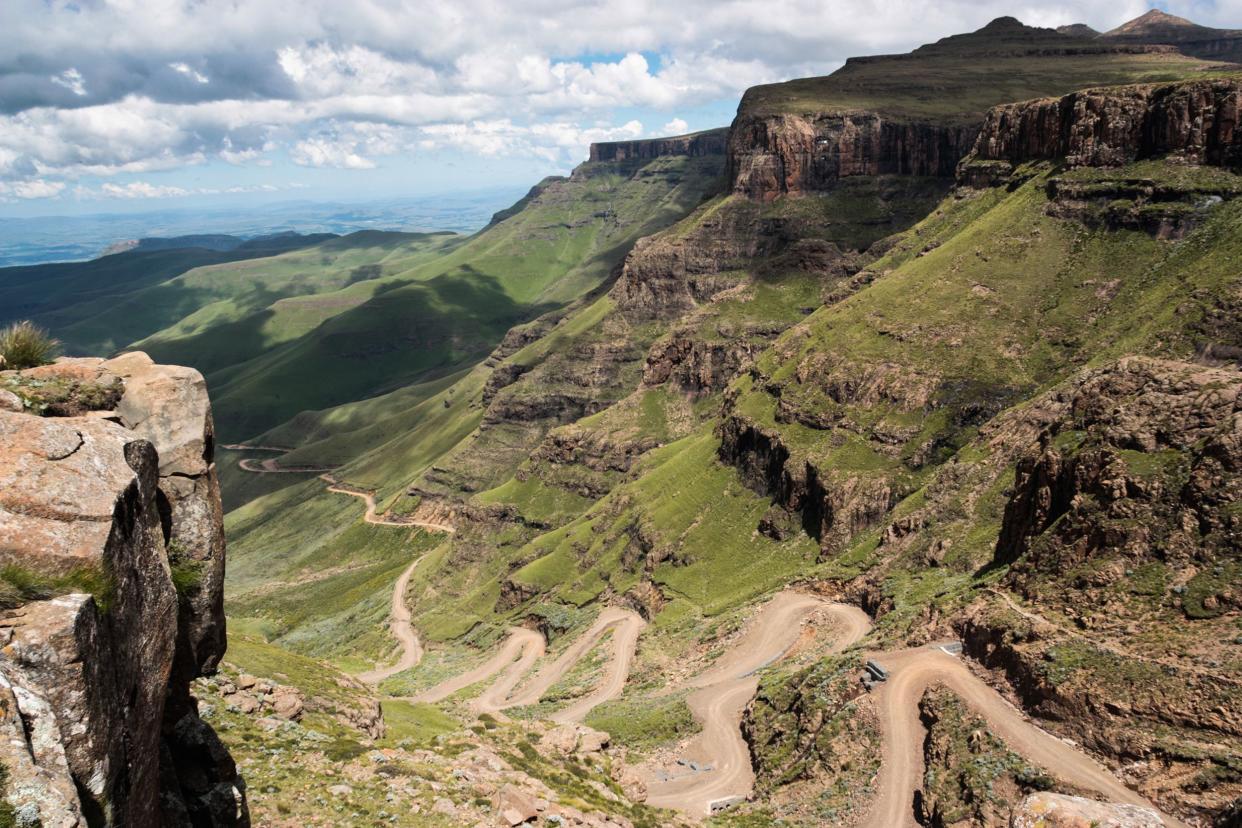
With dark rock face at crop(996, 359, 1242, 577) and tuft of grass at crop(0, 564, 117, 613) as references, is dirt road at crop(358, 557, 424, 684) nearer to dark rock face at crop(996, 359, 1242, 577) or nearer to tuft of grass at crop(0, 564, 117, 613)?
dark rock face at crop(996, 359, 1242, 577)

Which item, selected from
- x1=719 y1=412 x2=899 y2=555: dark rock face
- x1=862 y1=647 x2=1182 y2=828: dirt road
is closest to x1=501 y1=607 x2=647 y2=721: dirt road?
x1=719 y1=412 x2=899 y2=555: dark rock face

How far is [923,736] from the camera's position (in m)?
52.3

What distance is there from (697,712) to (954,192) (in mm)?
141355

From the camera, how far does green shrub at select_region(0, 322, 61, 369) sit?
23.9 metres

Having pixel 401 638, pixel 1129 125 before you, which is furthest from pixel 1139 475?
pixel 401 638

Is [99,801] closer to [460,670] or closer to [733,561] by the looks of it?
[733,561]

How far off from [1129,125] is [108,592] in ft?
511

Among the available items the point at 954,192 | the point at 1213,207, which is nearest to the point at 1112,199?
the point at 1213,207

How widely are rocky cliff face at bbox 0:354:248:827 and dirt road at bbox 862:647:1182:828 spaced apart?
3980cm

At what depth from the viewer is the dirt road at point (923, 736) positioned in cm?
4312

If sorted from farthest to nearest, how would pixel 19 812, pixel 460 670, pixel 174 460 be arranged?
pixel 460 670 < pixel 174 460 < pixel 19 812

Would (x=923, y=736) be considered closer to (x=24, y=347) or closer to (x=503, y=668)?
(x=24, y=347)

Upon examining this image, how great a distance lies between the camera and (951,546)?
281 ft

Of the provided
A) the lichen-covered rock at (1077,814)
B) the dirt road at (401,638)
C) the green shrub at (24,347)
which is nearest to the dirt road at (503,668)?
the dirt road at (401,638)
